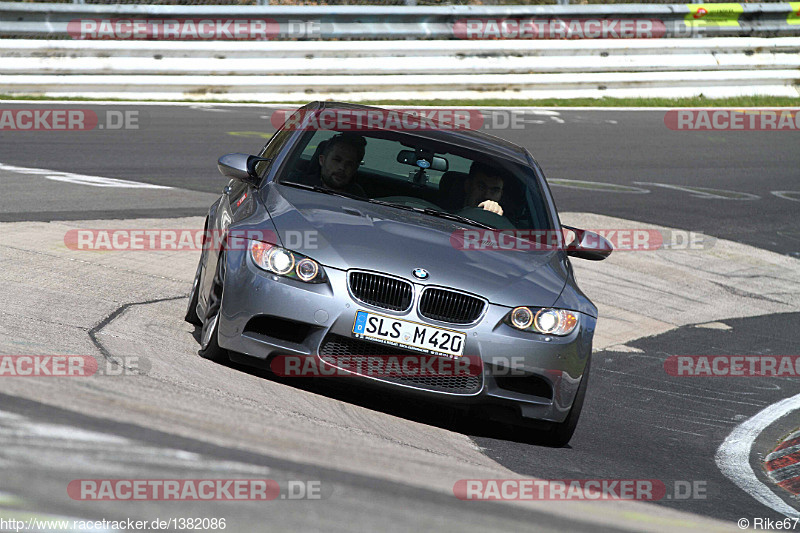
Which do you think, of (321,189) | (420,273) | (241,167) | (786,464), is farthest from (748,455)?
(241,167)

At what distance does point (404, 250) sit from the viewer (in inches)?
216

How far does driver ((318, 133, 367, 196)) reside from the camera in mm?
6445

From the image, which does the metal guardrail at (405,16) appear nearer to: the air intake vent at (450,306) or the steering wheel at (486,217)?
the steering wheel at (486,217)

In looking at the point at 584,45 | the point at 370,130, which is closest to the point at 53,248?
the point at 370,130

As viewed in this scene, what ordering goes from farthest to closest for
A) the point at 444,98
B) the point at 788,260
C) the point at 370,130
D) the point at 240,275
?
the point at 444,98 → the point at 788,260 → the point at 370,130 → the point at 240,275

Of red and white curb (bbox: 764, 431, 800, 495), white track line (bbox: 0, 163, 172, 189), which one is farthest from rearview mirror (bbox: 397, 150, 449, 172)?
white track line (bbox: 0, 163, 172, 189)

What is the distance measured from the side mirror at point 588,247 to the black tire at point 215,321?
2.11m

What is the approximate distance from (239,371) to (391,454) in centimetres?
150

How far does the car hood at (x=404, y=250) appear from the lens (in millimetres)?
5367

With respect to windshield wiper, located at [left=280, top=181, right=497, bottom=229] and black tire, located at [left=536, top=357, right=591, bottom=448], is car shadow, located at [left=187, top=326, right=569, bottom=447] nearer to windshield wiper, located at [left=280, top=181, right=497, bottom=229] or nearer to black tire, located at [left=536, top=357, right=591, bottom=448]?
black tire, located at [left=536, top=357, right=591, bottom=448]

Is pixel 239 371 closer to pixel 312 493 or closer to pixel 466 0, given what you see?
pixel 312 493

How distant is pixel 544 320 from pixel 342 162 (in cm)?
176

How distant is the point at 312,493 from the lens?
3.41 meters

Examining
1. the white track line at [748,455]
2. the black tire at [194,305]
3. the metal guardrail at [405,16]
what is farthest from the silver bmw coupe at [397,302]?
the metal guardrail at [405,16]
